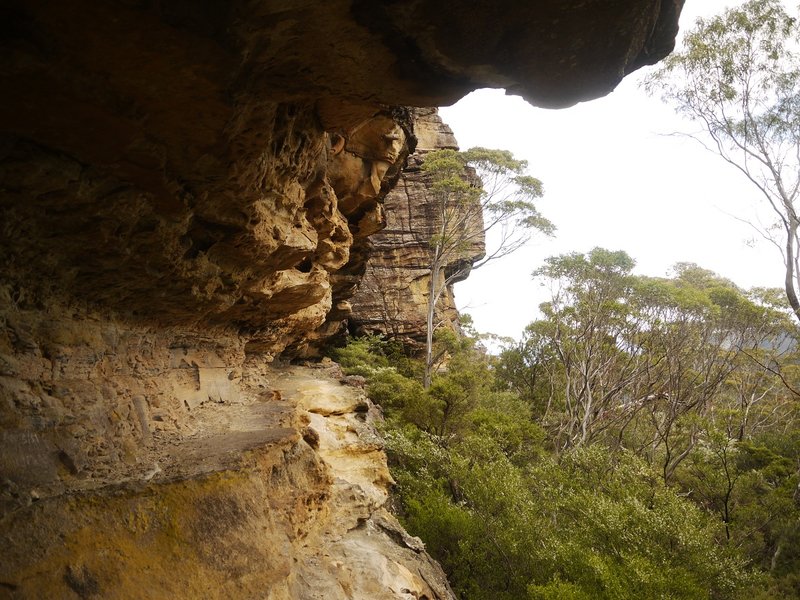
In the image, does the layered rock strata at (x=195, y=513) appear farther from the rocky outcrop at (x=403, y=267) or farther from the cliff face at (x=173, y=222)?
the rocky outcrop at (x=403, y=267)

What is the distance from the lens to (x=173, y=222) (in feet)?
13.3

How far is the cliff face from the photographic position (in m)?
2.47

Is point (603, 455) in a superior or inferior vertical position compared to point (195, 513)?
inferior

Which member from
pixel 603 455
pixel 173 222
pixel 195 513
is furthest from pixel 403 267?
pixel 195 513

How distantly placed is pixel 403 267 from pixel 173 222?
66.9 ft

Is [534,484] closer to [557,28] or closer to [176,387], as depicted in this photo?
[176,387]

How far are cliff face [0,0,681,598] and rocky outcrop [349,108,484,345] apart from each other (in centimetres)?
1754

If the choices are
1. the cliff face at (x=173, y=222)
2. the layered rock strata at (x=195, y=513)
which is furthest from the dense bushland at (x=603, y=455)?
the cliff face at (x=173, y=222)

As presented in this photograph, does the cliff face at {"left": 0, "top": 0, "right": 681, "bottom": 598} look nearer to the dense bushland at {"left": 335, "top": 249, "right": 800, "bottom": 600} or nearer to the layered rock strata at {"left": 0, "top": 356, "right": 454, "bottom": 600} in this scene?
the layered rock strata at {"left": 0, "top": 356, "right": 454, "bottom": 600}

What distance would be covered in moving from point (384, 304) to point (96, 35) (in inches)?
850

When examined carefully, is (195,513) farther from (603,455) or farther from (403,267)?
(403,267)

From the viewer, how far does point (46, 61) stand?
7.76 feet

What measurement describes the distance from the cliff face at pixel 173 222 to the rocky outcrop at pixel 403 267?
1754 cm

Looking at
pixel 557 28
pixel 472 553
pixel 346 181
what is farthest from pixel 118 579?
pixel 472 553
